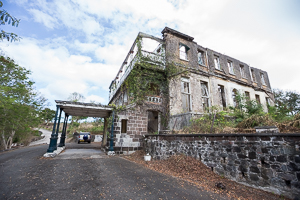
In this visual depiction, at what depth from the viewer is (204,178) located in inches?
180

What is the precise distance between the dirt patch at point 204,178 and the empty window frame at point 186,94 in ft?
17.5

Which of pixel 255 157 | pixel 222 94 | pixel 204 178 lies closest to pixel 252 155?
pixel 255 157

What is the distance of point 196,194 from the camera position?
3.51m

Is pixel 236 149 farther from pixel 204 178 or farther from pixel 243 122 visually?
pixel 243 122

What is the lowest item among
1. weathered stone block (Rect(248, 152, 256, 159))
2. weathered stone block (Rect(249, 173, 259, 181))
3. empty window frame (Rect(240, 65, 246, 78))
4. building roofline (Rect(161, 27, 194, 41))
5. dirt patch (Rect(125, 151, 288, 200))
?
dirt patch (Rect(125, 151, 288, 200))

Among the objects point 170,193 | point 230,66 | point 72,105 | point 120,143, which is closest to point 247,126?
point 170,193

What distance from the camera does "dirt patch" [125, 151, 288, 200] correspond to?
3480 mm

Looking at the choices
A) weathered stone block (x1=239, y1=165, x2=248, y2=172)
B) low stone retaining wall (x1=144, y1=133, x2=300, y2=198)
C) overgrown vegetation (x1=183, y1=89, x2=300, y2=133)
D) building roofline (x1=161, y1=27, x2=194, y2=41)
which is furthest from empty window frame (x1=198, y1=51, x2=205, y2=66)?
weathered stone block (x1=239, y1=165, x2=248, y2=172)

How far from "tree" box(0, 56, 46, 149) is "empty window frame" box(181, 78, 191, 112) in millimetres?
12925

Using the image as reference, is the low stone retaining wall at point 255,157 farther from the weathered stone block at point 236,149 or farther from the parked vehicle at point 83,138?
the parked vehicle at point 83,138

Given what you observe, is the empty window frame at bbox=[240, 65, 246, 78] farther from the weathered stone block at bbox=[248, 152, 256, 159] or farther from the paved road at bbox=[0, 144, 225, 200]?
the paved road at bbox=[0, 144, 225, 200]

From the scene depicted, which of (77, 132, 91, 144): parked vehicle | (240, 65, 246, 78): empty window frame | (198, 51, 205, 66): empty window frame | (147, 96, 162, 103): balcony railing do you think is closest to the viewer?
(147, 96, 162, 103): balcony railing

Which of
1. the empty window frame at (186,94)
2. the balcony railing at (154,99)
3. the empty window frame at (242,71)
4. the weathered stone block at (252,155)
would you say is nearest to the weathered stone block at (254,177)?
the weathered stone block at (252,155)

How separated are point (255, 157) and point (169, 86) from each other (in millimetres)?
7271
